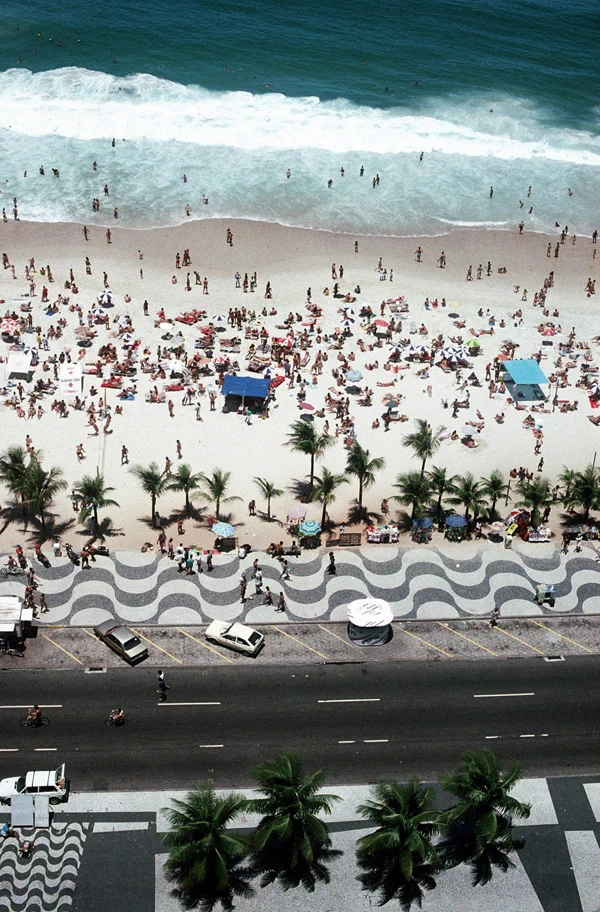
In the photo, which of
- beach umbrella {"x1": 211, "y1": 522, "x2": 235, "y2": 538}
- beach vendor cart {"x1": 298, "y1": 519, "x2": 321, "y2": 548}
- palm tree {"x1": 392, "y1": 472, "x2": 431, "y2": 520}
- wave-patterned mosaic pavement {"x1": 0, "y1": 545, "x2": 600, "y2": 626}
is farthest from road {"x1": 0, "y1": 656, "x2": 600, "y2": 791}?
palm tree {"x1": 392, "y1": 472, "x2": 431, "y2": 520}

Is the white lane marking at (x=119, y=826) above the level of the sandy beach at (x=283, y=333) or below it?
below

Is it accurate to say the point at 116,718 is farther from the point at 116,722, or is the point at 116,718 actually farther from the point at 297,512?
the point at 297,512

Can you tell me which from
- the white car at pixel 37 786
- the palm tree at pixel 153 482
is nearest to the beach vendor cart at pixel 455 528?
the palm tree at pixel 153 482

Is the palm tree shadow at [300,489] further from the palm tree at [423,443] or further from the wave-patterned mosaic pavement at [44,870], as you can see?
the wave-patterned mosaic pavement at [44,870]

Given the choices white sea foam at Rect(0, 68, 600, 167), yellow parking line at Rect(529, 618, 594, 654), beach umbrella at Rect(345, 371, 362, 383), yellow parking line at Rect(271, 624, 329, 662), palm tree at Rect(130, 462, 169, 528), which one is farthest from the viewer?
white sea foam at Rect(0, 68, 600, 167)

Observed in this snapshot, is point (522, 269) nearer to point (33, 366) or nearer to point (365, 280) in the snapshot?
point (365, 280)

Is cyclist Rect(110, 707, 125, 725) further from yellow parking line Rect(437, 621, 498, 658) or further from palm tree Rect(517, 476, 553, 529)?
palm tree Rect(517, 476, 553, 529)

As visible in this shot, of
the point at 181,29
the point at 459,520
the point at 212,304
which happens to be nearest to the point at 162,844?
the point at 459,520
